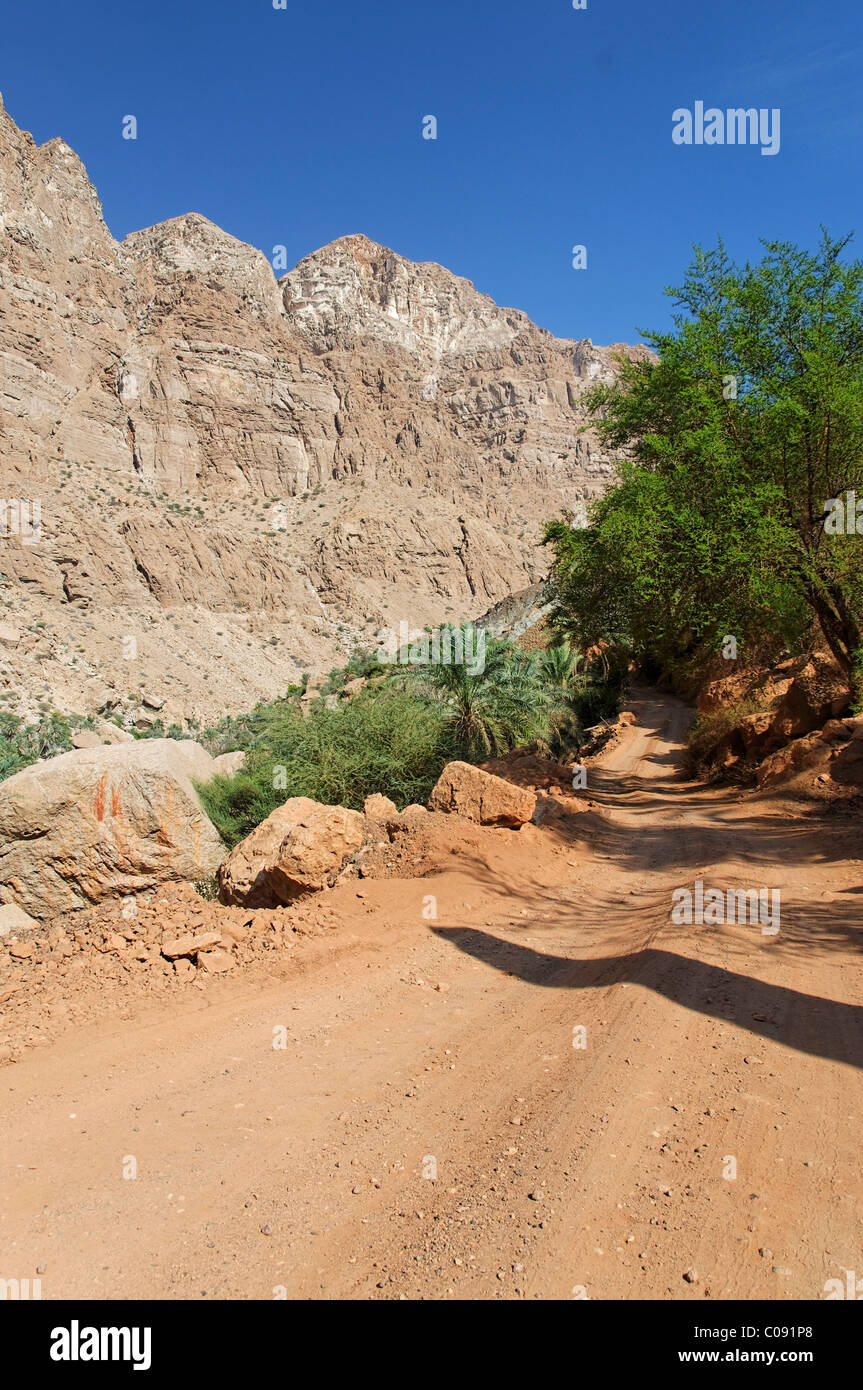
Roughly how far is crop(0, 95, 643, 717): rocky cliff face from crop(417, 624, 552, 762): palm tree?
31.1m

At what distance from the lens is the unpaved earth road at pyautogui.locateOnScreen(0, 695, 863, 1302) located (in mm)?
2490

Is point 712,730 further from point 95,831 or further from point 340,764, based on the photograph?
point 95,831

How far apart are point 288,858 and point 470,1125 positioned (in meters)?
3.40

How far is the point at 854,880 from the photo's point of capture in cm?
643

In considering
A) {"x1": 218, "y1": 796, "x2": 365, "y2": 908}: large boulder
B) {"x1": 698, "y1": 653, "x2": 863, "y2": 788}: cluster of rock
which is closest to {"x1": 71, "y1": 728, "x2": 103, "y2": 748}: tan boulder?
{"x1": 218, "y1": 796, "x2": 365, "y2": 908}: large boulder

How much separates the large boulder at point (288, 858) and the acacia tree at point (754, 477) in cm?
589

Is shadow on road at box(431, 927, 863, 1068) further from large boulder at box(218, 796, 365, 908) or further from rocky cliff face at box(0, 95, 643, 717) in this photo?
rocky cliff face at box(0, 95, 643, 717)

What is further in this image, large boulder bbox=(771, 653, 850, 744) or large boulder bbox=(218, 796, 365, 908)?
large boulder bbox=(771, 653, 850, 744)

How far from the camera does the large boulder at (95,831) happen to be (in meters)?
6.95

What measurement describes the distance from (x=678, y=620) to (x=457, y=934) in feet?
23.2

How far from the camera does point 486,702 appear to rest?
1287cm

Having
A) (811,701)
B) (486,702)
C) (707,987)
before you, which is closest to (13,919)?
(707,987)
